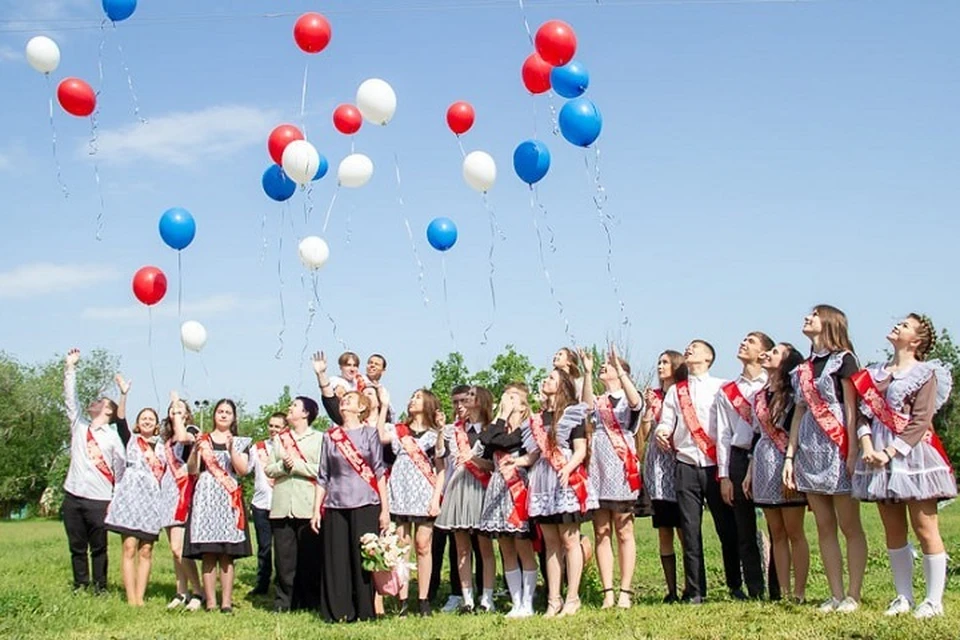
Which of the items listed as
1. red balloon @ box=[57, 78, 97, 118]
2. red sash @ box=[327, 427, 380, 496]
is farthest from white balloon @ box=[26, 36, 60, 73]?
red sash @ box=[327, 427, 380, 496]

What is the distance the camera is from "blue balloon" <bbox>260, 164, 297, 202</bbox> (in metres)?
9.69

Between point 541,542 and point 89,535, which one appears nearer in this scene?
point 541,542

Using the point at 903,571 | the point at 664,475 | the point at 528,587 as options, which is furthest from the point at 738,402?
the point at 528,587

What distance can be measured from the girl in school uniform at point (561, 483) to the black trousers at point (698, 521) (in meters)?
0.64

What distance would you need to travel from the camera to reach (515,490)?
7621mm

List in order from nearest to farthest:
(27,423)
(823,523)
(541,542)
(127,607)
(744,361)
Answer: (823,523) → (744,361) → (541,542) → (127,607) → (27,423)

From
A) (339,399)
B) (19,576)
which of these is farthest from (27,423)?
(339,399)

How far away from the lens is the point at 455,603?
27.3ft

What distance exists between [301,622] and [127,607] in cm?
184

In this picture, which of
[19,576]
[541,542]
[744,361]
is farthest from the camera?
[19,576]

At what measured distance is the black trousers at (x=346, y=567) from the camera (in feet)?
25.3

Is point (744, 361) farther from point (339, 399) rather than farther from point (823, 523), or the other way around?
point (339, 399)

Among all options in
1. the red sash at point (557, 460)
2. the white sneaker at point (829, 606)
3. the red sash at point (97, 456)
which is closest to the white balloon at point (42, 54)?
the red sash at point (97, 456)

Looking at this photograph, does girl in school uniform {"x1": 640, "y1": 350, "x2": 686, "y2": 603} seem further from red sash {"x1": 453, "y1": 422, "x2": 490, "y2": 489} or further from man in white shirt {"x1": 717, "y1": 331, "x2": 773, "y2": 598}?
red sash {"x1": 453, "y1": 422, "x2": 490, "y2": 489}
